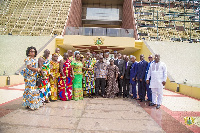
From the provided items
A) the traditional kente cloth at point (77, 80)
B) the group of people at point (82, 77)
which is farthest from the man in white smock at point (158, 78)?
the traditional kente cloth at point (77, 80)

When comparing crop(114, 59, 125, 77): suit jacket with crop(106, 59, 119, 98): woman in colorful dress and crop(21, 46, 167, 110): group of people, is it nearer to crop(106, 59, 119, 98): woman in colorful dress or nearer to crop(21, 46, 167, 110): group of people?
crop(21, 46, 167, 110): group of people

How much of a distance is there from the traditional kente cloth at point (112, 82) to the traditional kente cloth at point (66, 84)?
1469mm

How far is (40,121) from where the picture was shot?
3.03 m

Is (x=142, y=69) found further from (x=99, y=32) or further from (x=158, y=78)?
(x=99, y=32)

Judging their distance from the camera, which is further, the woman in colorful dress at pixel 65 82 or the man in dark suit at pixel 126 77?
the man in dark suit at pixel 126 77

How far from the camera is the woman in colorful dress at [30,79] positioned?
11.6ft

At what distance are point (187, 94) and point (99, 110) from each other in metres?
4.91

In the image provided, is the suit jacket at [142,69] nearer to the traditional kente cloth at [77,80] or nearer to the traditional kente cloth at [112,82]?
the traditional kente cloth at [112,82]

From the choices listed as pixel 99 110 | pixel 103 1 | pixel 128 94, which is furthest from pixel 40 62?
pixel 103 1

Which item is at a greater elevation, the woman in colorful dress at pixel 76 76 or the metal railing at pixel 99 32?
the metal railing at pixel 99 32

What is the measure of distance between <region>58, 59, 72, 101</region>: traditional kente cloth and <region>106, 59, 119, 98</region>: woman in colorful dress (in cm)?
147

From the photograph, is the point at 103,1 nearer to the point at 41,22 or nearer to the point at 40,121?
the point at 41,22

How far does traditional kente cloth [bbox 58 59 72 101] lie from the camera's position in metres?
4.77

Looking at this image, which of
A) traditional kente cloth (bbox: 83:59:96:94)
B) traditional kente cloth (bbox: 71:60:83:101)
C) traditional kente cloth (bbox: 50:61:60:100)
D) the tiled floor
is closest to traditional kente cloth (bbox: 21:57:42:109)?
the tiled floor
